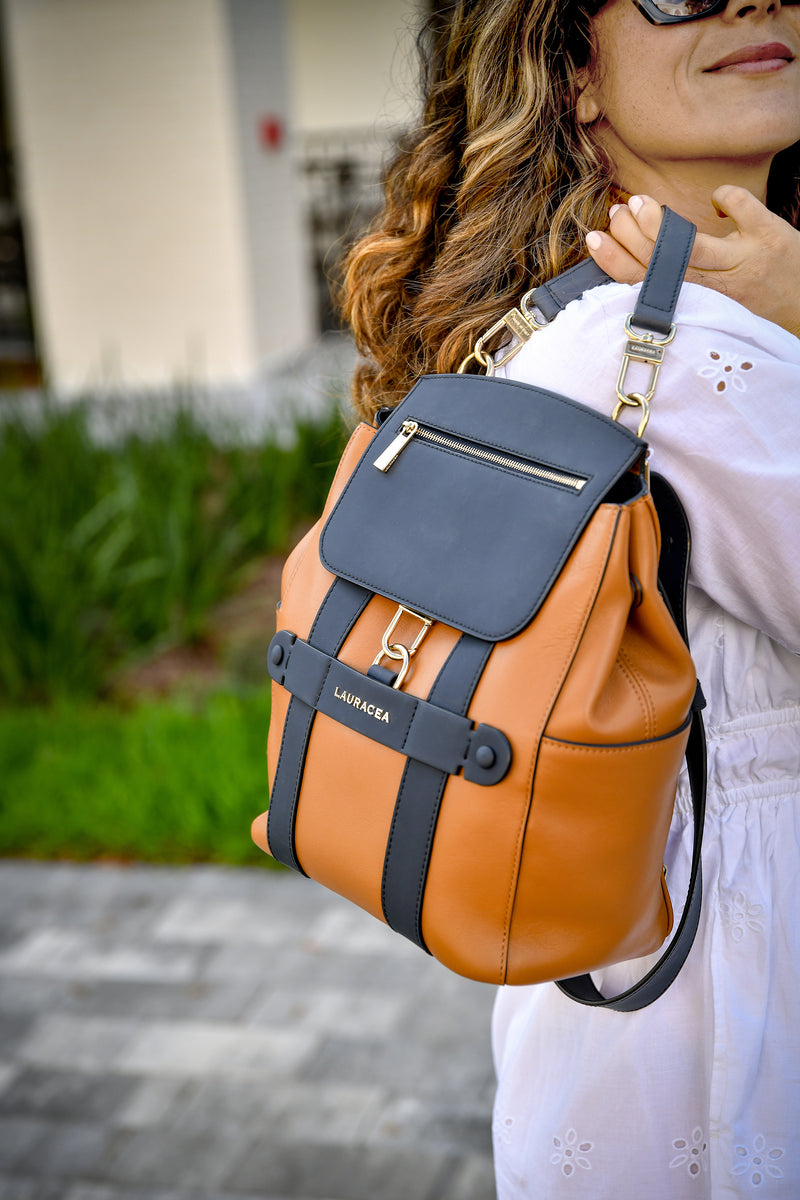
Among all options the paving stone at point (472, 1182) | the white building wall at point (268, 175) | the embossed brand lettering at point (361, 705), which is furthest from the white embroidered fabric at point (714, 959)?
the white building wall at point (268, 175)

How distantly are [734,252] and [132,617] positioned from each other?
3.72 m

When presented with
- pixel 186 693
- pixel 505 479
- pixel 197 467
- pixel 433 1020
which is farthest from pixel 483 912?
pixel 197 467

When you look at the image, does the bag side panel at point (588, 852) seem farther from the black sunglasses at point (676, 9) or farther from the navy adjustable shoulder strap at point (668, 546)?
the black sunglasses at point (676, 9)

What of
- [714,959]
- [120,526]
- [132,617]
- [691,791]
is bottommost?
[132,617]

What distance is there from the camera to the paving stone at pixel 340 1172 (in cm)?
232

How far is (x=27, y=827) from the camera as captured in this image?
12.2ft

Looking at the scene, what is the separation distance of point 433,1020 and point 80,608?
2.29 metres

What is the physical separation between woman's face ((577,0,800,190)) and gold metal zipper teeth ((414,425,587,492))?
0.44 m

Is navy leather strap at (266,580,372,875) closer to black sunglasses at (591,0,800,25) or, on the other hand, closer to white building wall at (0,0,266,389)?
black sunglasses at (591,0,800,25)

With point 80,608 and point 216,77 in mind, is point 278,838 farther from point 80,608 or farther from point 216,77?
point 216,77

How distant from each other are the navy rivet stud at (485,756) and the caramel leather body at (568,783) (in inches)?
0.8

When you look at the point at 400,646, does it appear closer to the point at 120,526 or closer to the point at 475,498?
the point at 475,498

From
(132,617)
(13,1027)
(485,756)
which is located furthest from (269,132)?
(485,756)

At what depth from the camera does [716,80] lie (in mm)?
1233
